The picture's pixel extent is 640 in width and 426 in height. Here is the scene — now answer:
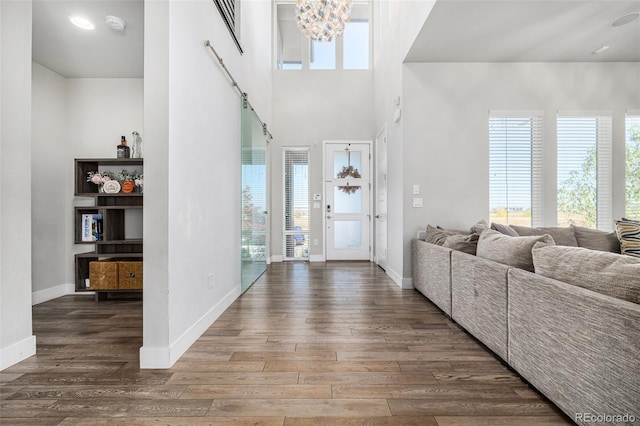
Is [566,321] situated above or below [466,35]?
below

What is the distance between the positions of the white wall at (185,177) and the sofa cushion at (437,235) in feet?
7.13

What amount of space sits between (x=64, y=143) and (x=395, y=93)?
412cm

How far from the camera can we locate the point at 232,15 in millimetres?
3229

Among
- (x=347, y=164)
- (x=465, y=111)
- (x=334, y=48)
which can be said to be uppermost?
(x=334, y=48)

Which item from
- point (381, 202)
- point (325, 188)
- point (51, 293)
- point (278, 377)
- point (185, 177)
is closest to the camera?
point (278, 377)

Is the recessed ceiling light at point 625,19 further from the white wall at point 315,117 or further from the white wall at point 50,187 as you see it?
the white wall at point 50,187

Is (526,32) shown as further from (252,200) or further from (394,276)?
(252,200)

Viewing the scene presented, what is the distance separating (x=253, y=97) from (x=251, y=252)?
220cm

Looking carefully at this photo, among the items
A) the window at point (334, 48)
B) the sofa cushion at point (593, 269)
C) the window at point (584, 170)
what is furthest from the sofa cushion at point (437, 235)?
the window at point (334, 48)

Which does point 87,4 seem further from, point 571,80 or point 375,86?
point 571,80

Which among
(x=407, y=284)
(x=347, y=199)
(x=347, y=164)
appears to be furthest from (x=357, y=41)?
(x=407, y=284)

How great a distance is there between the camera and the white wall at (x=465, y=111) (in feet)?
12.2

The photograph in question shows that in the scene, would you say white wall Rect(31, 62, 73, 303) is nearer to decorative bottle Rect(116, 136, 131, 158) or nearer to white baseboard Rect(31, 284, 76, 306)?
white baseboard Rect(31, 284, 76, 306)

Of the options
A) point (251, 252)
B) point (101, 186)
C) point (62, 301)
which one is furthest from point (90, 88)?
point (251, 252)
